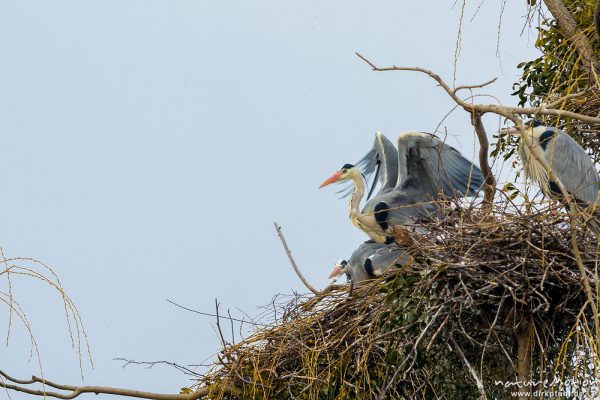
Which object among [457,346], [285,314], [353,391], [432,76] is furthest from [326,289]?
[432,76]

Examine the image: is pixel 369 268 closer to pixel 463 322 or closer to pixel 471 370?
pixel 463 322

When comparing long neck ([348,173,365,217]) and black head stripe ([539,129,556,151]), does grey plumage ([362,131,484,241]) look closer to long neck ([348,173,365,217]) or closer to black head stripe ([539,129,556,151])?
long neck ([348,173,365,217])

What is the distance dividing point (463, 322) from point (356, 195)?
3320mm

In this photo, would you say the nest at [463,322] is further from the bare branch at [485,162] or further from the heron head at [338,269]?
the heron head at [338,269]

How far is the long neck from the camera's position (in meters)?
8.73

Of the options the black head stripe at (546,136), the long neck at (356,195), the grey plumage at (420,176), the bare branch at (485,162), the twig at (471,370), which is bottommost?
the twig at (471,370)

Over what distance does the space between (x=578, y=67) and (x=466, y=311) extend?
2259mm

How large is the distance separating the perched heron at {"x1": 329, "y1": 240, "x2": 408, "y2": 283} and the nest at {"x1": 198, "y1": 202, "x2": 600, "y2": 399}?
4.68 ft

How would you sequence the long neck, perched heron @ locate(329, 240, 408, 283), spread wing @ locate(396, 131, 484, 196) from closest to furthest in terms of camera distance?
1. perched heron @ locate(329, 240, 408, 283)
2. spread wing @ locate(396, 131, 484, 196)
3. the long neck

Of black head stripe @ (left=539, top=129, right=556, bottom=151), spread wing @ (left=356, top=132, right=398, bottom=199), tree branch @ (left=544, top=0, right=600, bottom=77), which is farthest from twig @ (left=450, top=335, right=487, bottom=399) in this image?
spread wing @ (left=356, top=132, right=398, bottom=199)

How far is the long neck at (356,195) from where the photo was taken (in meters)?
8.73

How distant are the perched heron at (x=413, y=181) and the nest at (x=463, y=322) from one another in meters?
1.98

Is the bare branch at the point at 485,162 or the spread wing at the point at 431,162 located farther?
the spread wing at the point at 431,162

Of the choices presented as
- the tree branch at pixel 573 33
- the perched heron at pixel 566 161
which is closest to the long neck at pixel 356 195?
the perched heron at pixel 566 161
